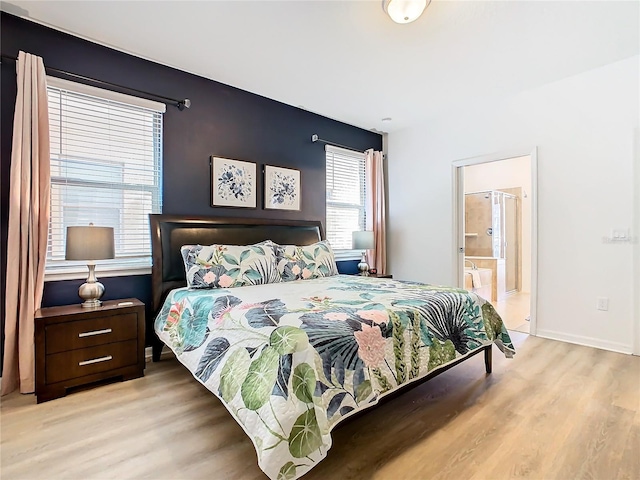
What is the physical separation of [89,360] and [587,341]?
4.38 metres

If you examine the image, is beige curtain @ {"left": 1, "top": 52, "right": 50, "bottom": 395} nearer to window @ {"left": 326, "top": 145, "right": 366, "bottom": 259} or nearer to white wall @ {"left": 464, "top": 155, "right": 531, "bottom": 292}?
window @ {"left": 326, "top": 145, "right": 366, "bottom": 259}

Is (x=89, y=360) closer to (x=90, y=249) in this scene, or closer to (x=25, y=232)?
(x=90, y=249)

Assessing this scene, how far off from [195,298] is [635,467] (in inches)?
102

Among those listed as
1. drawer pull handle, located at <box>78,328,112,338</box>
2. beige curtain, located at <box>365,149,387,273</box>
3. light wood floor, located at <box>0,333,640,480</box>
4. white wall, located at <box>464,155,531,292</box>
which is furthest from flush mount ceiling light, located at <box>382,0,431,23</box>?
white wall, located at <box>464,155,531,292</box>

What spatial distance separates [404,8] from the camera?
2.20m

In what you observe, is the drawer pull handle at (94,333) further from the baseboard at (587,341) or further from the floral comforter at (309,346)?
the baseboard at (587,341)

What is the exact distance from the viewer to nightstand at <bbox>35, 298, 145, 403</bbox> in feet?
7.22

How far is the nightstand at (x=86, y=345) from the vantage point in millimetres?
2201

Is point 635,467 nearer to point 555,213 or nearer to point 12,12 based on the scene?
point 555,213

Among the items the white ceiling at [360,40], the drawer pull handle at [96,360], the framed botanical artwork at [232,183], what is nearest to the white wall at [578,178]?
the white ceiling at [360,40]

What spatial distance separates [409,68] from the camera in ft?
10.3

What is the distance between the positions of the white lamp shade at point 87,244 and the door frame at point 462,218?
390 cm

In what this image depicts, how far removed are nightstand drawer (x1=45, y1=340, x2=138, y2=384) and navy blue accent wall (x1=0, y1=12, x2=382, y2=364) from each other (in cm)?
48

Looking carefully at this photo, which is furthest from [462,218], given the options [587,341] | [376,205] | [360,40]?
[360,40]
